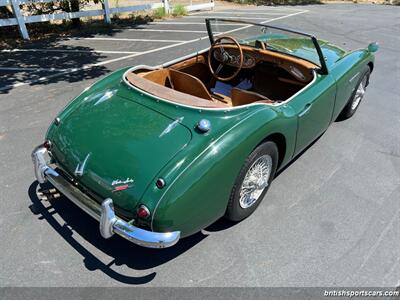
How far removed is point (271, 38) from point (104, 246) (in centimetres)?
314

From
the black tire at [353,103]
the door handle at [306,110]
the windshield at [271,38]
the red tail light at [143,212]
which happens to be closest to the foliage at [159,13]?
the windshield at [271,38]

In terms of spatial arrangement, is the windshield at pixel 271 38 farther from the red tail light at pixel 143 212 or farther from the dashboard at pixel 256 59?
the red tail light at pixel 143 212

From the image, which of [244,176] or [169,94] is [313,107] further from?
[169,94]

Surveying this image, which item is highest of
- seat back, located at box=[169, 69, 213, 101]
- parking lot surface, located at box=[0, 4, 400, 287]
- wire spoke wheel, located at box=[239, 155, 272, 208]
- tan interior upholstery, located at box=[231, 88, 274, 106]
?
seat back, located at box=[169, 69, 213, 101]

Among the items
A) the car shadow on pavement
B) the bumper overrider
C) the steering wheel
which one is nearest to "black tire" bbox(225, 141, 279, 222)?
the car shadow on pavement

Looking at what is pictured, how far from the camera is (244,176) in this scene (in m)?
2.68

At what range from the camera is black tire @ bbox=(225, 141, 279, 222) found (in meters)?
2.66

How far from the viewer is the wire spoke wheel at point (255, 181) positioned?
2.85 metres

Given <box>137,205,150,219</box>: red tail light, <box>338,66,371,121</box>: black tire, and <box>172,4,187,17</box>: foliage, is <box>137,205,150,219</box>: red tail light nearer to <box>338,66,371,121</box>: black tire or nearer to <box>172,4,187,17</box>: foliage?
<box>338,66,371,121</box>: black tire

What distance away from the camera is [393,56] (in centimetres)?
788

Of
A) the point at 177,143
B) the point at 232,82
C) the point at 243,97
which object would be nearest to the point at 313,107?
the point at 243,97

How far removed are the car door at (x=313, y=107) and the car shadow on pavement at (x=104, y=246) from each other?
1.41 m

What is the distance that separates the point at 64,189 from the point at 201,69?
2.33 meters

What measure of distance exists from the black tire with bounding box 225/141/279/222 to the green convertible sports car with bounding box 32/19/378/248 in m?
0.01
